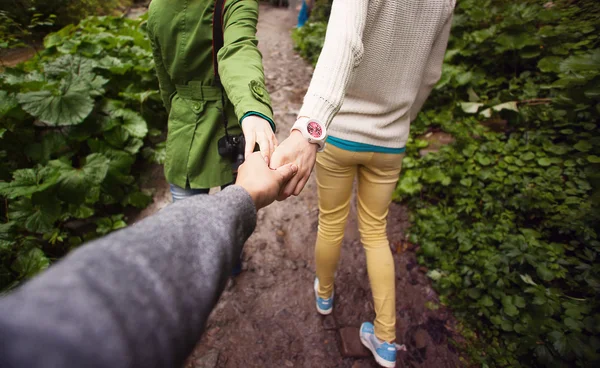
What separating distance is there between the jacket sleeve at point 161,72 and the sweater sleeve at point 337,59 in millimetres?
912

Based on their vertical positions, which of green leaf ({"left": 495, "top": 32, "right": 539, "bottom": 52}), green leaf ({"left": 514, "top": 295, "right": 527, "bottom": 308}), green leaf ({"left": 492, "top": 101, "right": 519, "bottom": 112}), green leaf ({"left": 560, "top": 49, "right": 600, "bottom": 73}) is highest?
green leaf ({"left": 495, "top": 32, "right": 539, "bottom": 52})

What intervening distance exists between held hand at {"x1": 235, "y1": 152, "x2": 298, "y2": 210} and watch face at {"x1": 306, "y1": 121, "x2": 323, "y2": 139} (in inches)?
6.0

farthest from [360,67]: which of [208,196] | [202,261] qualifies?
[202,261]

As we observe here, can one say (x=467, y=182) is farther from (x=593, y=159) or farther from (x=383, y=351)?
(x=383, y=351)

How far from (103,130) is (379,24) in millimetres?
2792

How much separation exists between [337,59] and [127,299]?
1.08 meters

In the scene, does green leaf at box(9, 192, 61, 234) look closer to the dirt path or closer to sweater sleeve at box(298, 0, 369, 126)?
the dirt path

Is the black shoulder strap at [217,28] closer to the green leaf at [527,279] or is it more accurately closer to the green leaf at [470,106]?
the green leaf at [527,279]

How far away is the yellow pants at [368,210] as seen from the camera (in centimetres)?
163

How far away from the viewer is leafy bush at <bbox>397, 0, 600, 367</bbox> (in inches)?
75.4

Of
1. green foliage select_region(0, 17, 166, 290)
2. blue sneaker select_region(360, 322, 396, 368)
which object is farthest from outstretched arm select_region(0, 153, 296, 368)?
green foliage select_region(0, 17, 166, 290)

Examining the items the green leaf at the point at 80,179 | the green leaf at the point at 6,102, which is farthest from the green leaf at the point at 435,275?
the green leaf at the point at 6,102

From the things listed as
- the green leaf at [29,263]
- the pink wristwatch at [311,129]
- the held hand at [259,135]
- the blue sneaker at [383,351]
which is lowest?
the blue sneaker at [383,351]

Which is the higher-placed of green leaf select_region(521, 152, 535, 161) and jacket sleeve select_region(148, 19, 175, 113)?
jacket sleeve select_region(148, 19, 175, 113)
